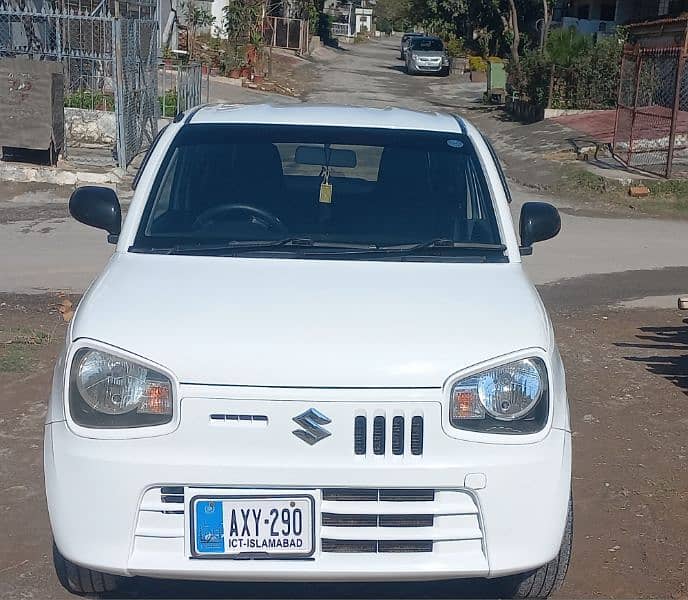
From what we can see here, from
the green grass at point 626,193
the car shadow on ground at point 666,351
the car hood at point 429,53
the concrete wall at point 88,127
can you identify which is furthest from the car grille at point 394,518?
the car hood at point 429,53

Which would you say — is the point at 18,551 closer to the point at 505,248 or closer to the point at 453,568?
the point at 453,568

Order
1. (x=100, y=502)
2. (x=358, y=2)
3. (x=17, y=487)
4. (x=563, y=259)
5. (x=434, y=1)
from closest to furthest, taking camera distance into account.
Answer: (x=100, y=502) < (x=17, y=487) < (x=563, y=259) < (x=434, y=1) < (x=358, y=2)

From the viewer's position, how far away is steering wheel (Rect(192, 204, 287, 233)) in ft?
13.4

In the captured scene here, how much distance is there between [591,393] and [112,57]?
10181 millimetres

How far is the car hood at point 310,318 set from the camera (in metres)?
2.96

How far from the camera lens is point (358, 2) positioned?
Result: 3521 inches

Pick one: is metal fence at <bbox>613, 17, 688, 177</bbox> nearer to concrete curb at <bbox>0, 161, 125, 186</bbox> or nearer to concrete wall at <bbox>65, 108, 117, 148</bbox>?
concrete curb at <bbox>0, 161, 125, 186</bbox>

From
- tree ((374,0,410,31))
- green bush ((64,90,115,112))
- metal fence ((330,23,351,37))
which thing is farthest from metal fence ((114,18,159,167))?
tree ((374,0,410,31))

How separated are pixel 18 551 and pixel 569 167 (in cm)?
1399

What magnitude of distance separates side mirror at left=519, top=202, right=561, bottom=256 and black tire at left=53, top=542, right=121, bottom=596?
230 cm

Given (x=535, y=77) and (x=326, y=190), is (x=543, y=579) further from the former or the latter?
(x=535, y=77)

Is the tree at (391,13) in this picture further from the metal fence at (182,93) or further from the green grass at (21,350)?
the green grass at (21,350)

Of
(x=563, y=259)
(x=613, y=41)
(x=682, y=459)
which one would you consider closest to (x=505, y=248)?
(x=682, y=459)

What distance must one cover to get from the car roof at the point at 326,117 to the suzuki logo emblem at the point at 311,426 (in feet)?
6.56
